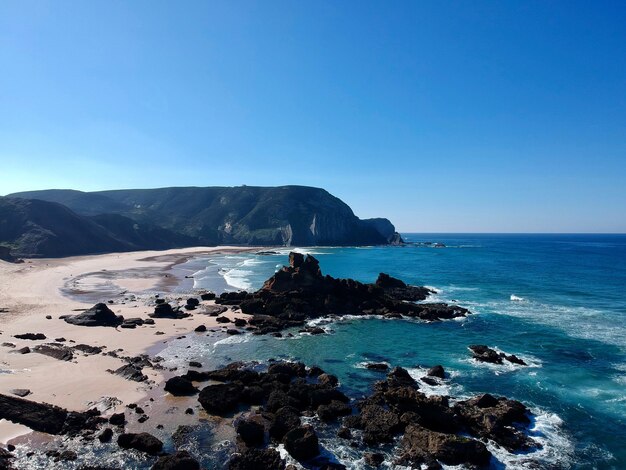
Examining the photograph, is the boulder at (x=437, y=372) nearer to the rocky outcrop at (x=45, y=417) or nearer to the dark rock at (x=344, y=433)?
the dark rock at (x=344, y=433)

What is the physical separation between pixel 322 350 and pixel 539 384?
15329 millimetres

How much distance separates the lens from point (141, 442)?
16750 millimetres

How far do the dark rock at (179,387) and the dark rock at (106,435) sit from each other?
4.61 metres

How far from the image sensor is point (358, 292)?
49156 mm

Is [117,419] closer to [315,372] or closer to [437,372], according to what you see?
[315,372]

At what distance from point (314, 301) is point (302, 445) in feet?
96.6

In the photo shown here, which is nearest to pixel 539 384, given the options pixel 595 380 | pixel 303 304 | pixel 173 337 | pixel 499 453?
pixel 595 380

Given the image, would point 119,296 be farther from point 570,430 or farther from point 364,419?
point 570,430

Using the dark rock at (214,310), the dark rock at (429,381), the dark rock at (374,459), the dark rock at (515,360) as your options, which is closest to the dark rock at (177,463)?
the dark rock at (374,459)

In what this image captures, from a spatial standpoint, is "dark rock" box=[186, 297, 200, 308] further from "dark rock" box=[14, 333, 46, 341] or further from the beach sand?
"dark rock" box=[14, 333, 46, 341]

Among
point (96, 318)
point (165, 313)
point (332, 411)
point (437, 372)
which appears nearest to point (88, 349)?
point (96, 318)

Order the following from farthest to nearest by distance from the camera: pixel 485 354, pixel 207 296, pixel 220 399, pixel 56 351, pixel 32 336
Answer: pixel 207 296, pixel 32 336, pixel 485 354, pixel 56 351, pixel 220 399

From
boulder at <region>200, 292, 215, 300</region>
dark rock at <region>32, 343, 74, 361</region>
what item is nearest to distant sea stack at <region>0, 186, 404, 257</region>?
boulder at <region>200, 292, 215, 300</region>

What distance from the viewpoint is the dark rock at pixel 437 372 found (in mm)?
25391
